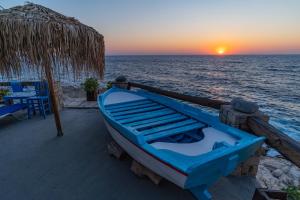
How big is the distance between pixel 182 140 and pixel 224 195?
3.07 ft

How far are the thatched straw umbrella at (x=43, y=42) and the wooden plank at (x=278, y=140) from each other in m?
3.53

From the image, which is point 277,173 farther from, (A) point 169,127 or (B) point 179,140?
(A) point 169,127

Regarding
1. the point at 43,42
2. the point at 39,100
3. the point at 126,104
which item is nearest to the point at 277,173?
the point at 126,104

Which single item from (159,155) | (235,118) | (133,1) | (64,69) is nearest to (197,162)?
(159,155)

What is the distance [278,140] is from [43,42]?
156 inches

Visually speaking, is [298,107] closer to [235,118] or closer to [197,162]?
[235,118]

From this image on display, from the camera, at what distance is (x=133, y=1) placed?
11.3 metres

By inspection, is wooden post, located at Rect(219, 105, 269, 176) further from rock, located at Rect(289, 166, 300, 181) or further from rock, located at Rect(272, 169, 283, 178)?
rock, located at Rect(289, 166, 300, 181)

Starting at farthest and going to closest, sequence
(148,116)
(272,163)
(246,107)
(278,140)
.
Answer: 1. (272,163)
2. (148,116)
3. (246,107)
4. (278,140)

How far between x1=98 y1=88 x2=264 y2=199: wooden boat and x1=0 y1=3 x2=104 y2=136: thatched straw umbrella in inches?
47.3

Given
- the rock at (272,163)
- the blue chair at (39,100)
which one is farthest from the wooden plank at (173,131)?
the blue chair at (39,100)

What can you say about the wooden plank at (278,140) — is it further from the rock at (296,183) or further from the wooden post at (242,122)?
the rock at (296,183)

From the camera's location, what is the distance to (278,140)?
1.84 m

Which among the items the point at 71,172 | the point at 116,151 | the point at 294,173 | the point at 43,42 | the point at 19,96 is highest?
the point at 43,42
